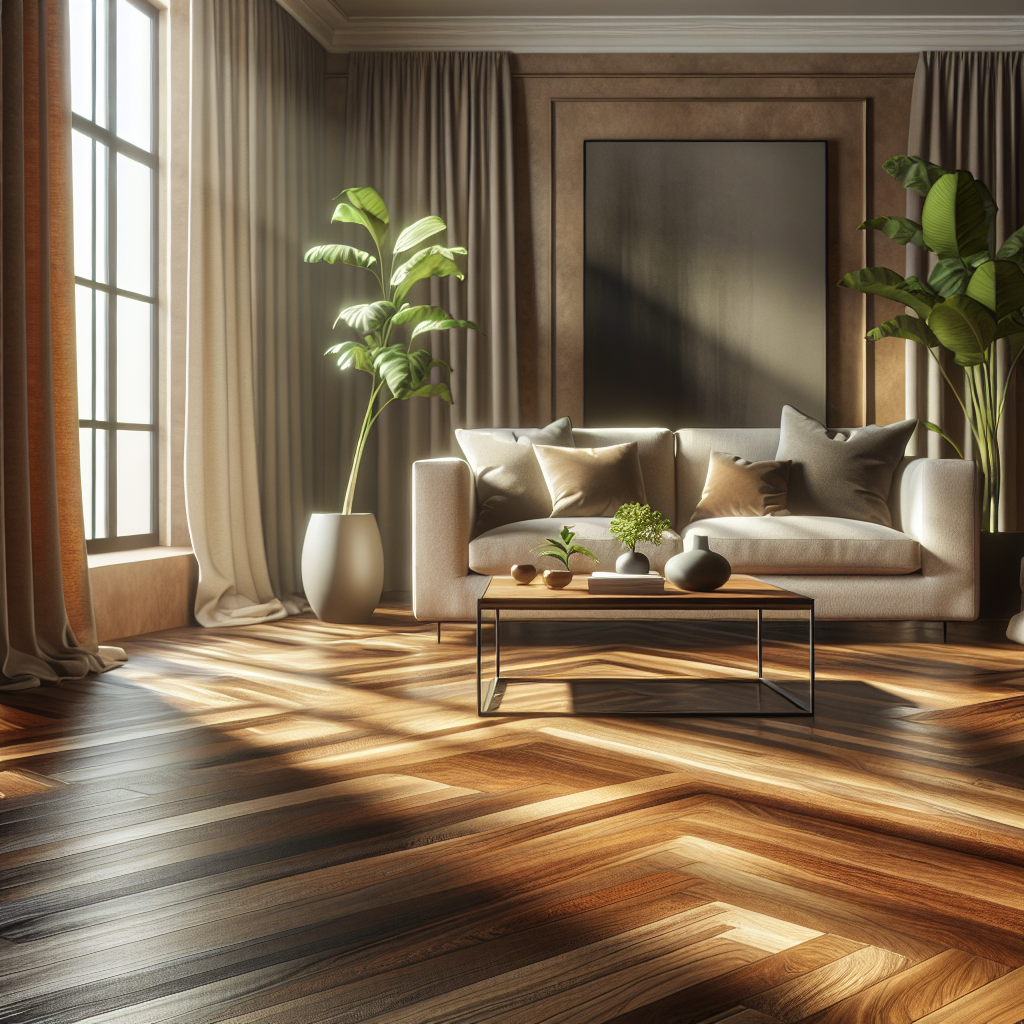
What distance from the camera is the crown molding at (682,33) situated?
4863mm

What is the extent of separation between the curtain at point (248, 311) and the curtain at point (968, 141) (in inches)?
118

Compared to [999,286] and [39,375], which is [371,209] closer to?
[39,375]

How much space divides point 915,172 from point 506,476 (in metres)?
2.35

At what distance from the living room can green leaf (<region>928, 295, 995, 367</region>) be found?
0.02m

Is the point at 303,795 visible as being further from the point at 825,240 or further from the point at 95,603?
the point at 825,240

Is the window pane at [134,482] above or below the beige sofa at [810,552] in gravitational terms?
above

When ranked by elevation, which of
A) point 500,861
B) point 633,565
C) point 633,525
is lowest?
point 500,861

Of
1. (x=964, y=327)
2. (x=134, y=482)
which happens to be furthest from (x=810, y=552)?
(x=134, y=482)

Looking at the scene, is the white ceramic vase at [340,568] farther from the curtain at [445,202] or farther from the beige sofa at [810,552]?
the curtain at [445,202]

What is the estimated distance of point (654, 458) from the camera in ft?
13.3

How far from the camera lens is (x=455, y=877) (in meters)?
1.35

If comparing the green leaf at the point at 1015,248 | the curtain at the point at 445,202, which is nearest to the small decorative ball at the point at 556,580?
the curtain at the point at 445,202

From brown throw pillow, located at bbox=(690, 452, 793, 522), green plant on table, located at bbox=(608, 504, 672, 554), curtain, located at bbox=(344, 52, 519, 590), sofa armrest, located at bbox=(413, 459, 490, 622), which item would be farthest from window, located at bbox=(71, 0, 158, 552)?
brown throw pillow, located at bbox=(690, 452, 793, 522)

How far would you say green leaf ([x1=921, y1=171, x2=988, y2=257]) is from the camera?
13.7ft
